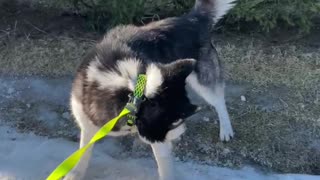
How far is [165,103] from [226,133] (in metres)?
1.42

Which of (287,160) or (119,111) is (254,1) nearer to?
(287,160)

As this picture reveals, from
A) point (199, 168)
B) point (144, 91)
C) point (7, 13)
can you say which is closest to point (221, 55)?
point (199, 168)

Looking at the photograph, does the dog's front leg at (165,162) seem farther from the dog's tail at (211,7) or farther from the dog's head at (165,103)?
the dog's tail at (211,7)

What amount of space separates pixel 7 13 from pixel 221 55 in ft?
6.60

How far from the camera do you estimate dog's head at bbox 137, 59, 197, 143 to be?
85.4 inches

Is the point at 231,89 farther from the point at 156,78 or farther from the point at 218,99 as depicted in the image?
the point at 156,78

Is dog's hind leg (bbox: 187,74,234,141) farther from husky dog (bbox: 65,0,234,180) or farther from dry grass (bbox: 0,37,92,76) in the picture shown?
dry grass (bbox: 0,37,92,76)

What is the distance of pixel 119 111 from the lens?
8.34ft

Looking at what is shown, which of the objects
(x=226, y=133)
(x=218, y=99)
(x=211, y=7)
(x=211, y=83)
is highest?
(x=211, y=7)

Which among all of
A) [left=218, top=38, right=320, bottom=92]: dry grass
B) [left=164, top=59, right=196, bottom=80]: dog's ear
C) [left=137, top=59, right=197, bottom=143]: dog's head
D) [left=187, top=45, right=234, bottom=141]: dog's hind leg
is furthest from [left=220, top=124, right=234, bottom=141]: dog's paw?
[left=164, top=59, right=196, bottom=80]: dog's ear

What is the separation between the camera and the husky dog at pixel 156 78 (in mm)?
2287

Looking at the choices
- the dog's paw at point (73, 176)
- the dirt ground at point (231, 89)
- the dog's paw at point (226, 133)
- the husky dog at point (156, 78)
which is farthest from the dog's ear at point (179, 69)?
the dog's paw at point (226, 133)

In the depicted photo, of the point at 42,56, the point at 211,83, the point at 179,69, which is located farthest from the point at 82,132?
the point at 42,56

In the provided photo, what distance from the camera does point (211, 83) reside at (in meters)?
3.48
